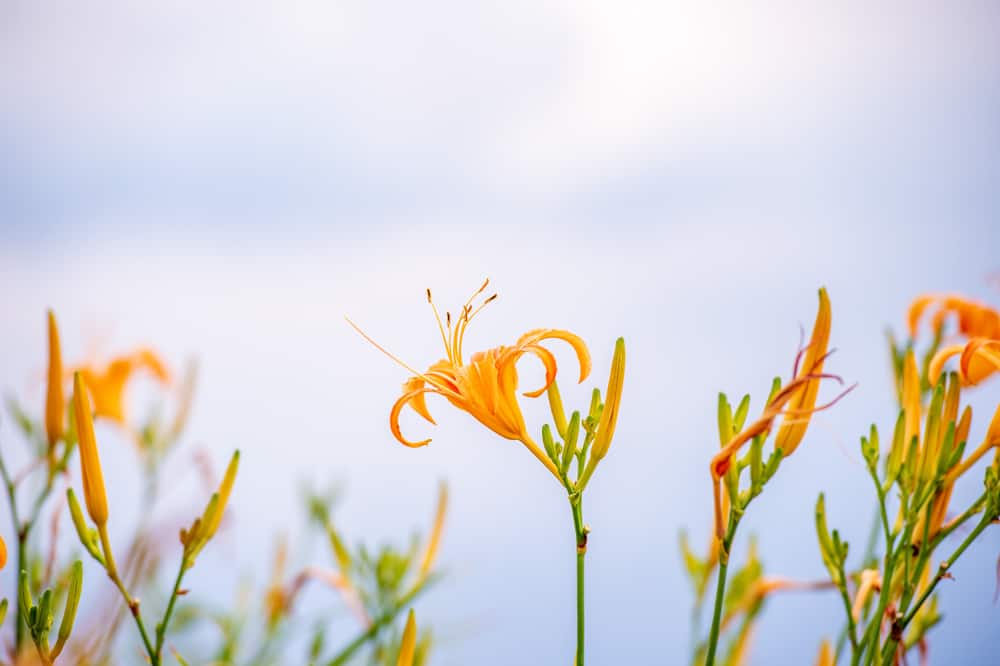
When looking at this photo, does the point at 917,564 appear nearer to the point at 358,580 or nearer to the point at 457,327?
the point at 457,327

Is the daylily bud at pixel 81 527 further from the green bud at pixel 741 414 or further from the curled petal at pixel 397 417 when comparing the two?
the green bud at pixel 741 414

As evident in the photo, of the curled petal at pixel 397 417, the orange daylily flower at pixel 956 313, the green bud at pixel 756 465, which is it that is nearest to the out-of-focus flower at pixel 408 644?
the curled petal at pixel 397 417

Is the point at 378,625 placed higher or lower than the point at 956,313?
lower

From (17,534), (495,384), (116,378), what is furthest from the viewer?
(116,378)

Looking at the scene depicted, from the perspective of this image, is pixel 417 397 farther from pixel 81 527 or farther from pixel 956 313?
pixel 956 313

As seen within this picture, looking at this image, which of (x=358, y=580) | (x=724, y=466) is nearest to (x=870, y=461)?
(x=724, y=466)

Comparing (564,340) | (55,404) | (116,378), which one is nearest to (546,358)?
(564,340)
